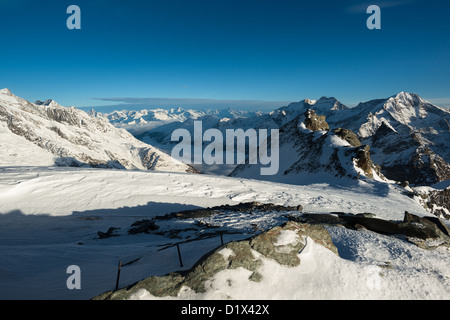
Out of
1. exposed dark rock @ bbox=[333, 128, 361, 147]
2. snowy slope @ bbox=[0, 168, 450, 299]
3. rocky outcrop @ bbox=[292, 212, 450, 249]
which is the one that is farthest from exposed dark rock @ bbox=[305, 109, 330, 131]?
rocky outcrop @ bbox=[292, 212, 450, 249]

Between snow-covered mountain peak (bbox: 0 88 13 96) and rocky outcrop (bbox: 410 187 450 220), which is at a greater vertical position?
snow-covered mountain peak (bbox: 0 88 13 96)

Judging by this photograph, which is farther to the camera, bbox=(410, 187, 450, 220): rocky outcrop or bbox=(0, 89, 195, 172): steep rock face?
bbox=(0, 89, 195, 172): steep rock face

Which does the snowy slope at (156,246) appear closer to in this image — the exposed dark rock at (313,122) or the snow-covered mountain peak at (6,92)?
the exposed dark rock at (313,122)

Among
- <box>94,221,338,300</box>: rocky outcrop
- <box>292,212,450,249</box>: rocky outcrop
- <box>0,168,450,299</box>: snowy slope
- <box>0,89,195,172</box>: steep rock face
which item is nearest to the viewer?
<box>94,221,338,300</box>: rocky outcrop

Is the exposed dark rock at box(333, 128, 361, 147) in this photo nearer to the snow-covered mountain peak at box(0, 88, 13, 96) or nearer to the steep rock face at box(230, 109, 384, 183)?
the steep rock face at box(230, 109, 384, 183)
